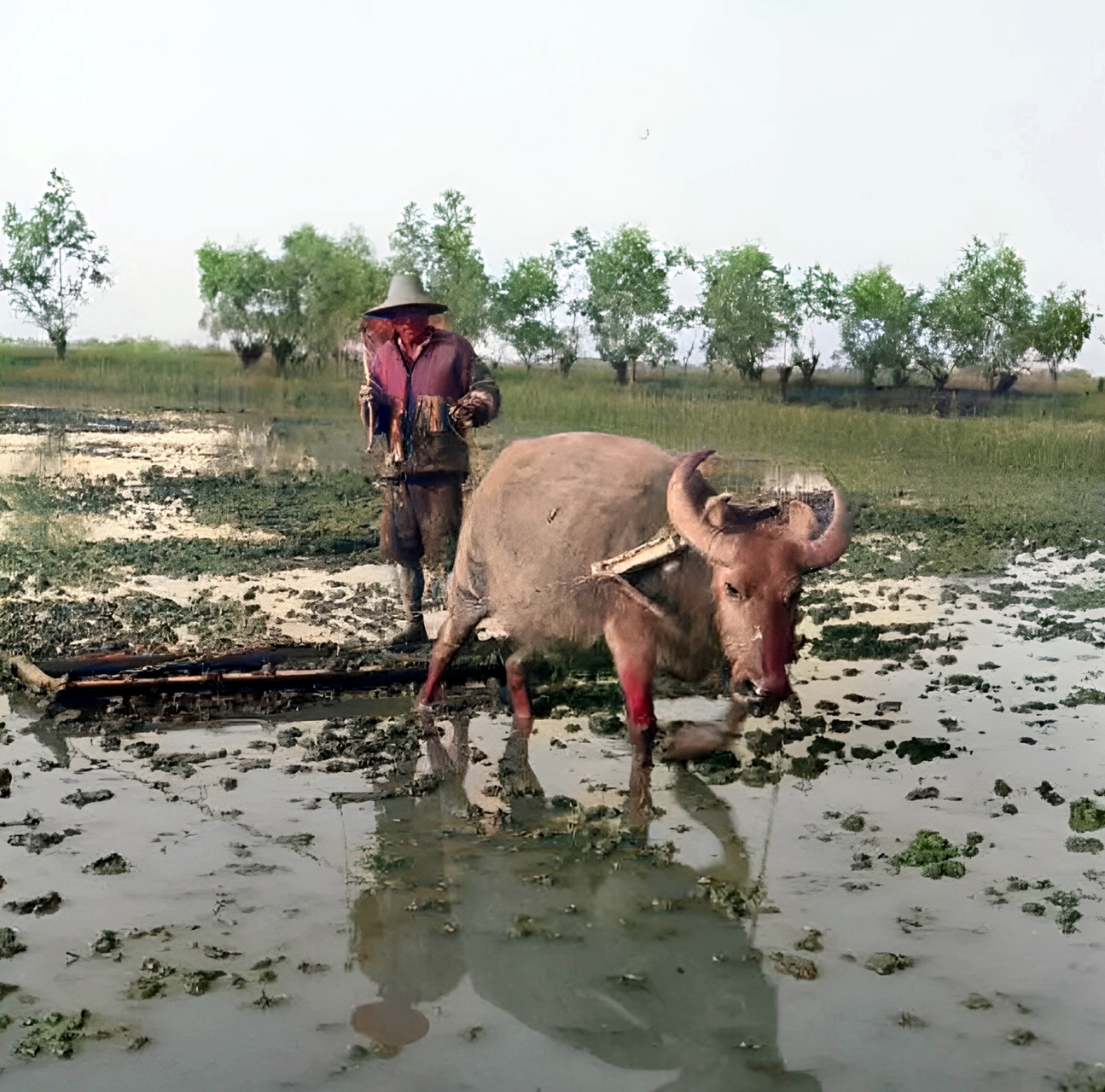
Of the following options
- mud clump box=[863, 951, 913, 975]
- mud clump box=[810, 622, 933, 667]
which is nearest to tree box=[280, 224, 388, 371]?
mud clump box=[810, 622, 933, 667]

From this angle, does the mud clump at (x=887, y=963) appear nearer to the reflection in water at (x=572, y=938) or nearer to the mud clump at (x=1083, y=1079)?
the reflection in water at (x=572, y=938)

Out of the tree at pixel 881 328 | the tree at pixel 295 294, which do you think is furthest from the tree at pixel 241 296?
the tree at pixel 881 328

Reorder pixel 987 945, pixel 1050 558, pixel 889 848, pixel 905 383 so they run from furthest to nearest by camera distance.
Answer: pixel 905 383
pixel 1050 558
pixel 889 848
pixel 987 945

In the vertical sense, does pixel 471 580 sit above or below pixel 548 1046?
above

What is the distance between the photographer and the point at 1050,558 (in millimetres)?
11594

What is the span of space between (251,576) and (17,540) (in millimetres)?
2969

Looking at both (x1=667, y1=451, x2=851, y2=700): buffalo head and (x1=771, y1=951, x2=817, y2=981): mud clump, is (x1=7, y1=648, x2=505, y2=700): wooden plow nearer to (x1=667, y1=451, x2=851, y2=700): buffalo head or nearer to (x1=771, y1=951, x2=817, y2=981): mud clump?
(x1=667, y1=451, x2=851, y2=700): buffalo head

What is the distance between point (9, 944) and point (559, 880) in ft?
5.66

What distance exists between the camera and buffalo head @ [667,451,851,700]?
5.21m

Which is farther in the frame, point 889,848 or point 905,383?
point 905,383

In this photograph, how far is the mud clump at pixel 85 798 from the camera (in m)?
5.52

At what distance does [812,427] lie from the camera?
22.4 metres

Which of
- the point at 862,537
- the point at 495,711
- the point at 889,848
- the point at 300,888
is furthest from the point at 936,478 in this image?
the point at 300,888

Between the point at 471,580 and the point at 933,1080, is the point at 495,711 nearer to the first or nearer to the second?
the point at 471,580
